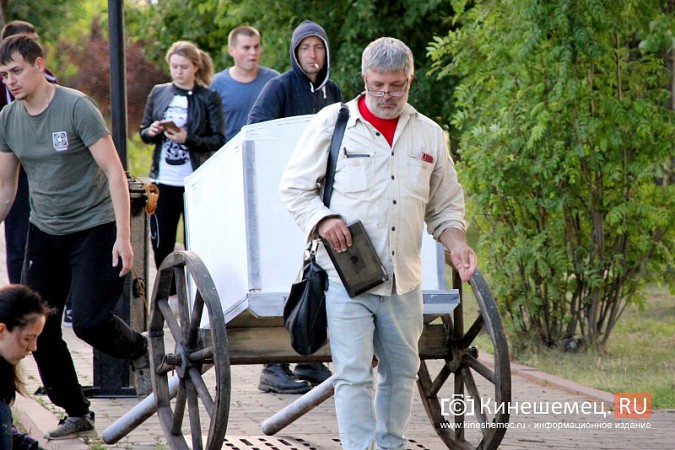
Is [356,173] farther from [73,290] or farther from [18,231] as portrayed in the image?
[18,231]

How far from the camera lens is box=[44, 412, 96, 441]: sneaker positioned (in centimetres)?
605

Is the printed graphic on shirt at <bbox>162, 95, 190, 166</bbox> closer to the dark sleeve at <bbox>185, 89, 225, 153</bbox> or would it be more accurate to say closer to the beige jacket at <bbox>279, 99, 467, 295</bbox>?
the dark sleeve at <bbox>185, 89, 225, 153</bbox>

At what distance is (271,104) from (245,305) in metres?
2.28

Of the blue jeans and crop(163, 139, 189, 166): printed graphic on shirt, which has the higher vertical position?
crop(163, 139, 189, 166): printed graphic on shirt

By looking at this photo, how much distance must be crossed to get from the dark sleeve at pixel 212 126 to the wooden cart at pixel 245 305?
9.93 feet

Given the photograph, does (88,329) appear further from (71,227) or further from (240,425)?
(240,425)

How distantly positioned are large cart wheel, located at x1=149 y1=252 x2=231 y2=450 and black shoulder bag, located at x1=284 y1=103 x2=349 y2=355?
338 millimetres

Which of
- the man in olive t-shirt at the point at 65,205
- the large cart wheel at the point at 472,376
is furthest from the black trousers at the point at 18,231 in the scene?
the large cart wheel at the point at 472,376

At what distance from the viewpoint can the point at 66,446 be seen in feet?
19.3

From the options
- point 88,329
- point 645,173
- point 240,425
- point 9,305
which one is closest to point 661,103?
point 645,173

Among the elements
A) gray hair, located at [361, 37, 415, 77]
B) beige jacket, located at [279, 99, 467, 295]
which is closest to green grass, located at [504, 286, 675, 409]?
beige jacket, located at [279, 99, 467, 295]

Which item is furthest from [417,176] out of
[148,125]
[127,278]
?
[148,125]

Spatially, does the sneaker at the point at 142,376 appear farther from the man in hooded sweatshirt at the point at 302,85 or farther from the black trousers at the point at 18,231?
the man in hooded sweatshirt at the point at 302,85

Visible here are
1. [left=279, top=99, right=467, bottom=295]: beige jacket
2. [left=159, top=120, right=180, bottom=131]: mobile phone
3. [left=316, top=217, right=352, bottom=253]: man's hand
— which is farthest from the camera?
[left=159, top=120, right=180, bottom=131]: mobile phone
